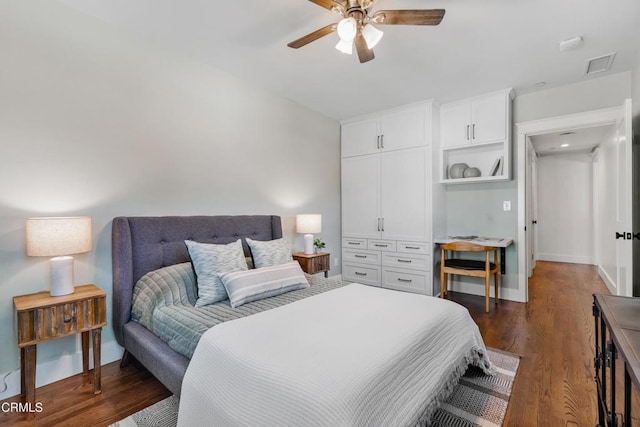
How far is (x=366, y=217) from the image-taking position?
444 cm

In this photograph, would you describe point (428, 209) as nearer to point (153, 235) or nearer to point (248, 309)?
point (248, 309)

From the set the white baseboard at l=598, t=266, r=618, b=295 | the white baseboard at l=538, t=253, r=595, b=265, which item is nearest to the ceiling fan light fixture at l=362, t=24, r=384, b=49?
the white baseboard at l=598, t=266, r=618, b=295

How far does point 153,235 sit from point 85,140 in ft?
2.77

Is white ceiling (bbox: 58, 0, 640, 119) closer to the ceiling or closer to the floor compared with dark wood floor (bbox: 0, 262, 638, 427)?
closer to the ceiling

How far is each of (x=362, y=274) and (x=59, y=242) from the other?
3.51m

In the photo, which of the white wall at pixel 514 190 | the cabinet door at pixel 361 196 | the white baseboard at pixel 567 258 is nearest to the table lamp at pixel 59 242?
the cabinet door at pixel 361 196

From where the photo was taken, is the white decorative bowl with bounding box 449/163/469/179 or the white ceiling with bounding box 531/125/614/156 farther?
the white ceiling with bounding box 531/125/614/156

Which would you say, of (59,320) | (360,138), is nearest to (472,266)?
(360,138)

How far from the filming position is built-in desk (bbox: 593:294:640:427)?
0.93m

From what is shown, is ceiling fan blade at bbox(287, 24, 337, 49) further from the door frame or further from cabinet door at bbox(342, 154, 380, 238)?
the door frame

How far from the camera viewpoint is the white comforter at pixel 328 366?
107 cm

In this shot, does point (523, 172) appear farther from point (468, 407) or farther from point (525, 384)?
point (468, 407)

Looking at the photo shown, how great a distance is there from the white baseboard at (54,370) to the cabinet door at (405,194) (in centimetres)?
336

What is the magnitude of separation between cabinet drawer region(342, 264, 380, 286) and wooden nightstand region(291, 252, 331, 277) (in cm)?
92
